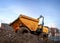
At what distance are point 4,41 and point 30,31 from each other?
4.29 metres

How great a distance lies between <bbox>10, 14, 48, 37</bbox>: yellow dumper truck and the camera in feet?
51.6

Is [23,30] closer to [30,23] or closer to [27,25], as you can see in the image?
[27,25]

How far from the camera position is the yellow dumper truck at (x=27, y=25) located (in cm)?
1572

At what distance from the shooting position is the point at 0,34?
1483 cm

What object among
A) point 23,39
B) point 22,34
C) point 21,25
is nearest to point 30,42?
point 23,39

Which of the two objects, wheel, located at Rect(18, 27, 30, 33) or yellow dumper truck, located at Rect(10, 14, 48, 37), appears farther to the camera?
yellow dumper truck, located at Rect(10, 14, 48, 37)

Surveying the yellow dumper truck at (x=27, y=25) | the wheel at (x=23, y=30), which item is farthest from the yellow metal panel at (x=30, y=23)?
the wheel at (x=23, y=30)

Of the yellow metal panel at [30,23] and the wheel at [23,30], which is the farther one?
the yellow metal panel at [30,23]

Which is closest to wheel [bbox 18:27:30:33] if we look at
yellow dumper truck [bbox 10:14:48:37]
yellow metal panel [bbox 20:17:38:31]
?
yellow dumper truck [bbox 10:14:48:37]

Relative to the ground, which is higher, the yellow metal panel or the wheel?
the yellow metal panel

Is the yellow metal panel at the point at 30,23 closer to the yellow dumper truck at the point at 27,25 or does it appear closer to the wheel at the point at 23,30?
the yellow dumper truck at the point at 27,25

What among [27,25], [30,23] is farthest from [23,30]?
[30,23]

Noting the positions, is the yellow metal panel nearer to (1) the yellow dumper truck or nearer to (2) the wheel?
(1) the yellow dumper truck

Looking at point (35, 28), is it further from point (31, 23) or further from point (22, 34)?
point (22, 34)
